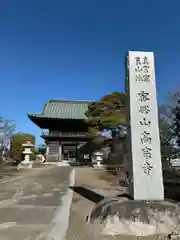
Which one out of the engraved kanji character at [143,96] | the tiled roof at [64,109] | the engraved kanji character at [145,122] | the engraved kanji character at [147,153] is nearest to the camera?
the engraved kanji character at [147,153]

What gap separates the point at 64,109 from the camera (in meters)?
35.1

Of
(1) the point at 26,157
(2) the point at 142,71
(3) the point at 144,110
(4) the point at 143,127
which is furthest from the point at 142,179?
(1) the point at 26,157

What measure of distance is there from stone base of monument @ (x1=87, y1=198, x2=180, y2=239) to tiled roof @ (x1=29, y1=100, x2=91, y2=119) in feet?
89.5

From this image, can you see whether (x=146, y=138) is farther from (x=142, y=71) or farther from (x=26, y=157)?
(x=26, y=157)

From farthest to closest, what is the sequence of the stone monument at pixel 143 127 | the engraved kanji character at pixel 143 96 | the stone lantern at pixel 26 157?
the stone lantern at pixel 26 157 < the engraved kanji character at pixel 143 96 < the stone monument at pixel 143 127

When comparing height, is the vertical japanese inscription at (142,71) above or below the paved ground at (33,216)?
above

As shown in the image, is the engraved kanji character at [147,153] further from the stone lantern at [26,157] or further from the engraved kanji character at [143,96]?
the stone lantern at [26,157]

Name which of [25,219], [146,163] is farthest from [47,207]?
[146,163]

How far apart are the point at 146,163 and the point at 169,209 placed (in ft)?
3.61

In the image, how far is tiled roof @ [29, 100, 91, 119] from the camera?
32.2m

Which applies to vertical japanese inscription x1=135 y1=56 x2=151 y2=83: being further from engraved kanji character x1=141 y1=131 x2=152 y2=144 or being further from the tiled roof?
the tiled roof

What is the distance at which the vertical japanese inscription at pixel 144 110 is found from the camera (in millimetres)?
5348

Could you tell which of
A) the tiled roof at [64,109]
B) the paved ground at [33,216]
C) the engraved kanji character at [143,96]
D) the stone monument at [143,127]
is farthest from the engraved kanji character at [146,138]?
the tiled roof at [64,109]

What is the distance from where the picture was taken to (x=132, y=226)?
436 centimetres
